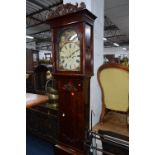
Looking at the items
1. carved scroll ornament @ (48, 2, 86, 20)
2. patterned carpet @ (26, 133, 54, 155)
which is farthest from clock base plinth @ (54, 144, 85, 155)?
carved scroll ornament @ (48, 2, 86, 20)

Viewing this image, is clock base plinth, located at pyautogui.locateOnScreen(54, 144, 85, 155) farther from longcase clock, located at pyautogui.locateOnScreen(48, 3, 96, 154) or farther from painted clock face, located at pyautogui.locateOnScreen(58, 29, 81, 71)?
painted clock face, located at pyautogui.locateOnScreen(58, 29, 81, 71)

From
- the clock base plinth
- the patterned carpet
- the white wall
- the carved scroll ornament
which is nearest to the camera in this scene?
the carved scroll ornament

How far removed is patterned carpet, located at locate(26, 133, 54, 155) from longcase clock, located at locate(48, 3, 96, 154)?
0.77 metres

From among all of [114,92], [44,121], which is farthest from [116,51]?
[114,92]

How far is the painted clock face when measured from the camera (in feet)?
4.91

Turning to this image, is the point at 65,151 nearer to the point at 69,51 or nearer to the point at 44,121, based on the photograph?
the point at 44,121

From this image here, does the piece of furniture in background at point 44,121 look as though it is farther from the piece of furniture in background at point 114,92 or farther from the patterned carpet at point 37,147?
the piece of furniture in background at point 114,92

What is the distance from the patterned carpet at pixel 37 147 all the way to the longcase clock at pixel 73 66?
2.54 feet

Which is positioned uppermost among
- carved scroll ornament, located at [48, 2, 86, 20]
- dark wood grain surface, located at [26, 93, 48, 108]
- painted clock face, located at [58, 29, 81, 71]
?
carved scroll ornament, located at [48, 2, 86, 20]
